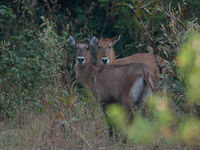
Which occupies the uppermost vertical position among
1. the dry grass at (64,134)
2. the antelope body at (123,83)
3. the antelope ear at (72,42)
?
the antelope ear at (72,42)

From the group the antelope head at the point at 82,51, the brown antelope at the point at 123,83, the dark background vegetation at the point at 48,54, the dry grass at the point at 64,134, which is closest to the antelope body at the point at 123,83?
the brown antelope at the point at 123,83

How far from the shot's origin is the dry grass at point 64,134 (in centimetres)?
502

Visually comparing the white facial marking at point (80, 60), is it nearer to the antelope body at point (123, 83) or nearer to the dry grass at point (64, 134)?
the antelope body at point (123, 83)

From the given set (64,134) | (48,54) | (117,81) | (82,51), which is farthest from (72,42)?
(64,134)

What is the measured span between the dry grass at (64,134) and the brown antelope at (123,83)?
0.47 metres

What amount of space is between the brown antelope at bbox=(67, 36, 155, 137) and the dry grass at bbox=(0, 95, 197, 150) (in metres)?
0.47

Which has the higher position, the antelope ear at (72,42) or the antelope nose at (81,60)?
the antelope ear at (72,42)

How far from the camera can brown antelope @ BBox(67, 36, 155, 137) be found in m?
6.39

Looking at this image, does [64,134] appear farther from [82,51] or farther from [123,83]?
[82,51]

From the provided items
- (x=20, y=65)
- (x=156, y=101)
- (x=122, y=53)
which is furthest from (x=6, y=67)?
(x=156, y=101)

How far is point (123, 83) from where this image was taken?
22.1 feet

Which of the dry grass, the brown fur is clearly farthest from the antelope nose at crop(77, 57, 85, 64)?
the dry grass

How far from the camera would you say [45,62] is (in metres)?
6.67

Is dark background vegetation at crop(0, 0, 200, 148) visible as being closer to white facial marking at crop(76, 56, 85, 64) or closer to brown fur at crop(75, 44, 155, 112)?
brown fur at crop(75, 44, 155, 112)
